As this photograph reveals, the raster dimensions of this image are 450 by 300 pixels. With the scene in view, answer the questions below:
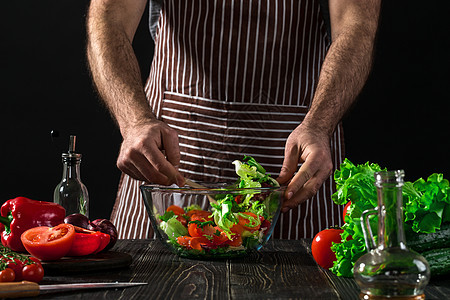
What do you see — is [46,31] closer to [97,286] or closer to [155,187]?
[155,187]

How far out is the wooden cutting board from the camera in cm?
121

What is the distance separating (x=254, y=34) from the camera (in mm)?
2037

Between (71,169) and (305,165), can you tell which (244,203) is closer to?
(305,165)

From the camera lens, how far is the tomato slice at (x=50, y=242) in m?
1.24

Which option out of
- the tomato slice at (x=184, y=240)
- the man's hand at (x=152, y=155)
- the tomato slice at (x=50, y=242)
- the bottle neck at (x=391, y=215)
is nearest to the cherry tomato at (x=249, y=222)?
the tomato slice at (x=184, y=240)

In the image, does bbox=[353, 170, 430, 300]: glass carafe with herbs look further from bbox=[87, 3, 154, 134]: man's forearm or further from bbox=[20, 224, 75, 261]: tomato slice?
bbox=[87, 3, 154, 134]: man's forearm

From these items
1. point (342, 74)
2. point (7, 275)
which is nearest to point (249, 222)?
point (7, 275)

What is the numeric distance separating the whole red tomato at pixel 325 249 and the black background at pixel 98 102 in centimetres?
165

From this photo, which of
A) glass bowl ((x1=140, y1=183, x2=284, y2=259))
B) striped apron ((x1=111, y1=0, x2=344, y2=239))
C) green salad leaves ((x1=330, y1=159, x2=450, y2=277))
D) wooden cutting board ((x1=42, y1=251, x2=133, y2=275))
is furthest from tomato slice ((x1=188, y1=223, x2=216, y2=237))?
striped apron ((x1=111, y1=0, x2=344, y2=239))

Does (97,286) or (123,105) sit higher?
(123,105)

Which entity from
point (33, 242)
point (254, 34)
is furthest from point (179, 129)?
point (33, 242)

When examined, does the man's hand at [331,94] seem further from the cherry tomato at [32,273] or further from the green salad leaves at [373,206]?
the cherry tomato at [32,273]

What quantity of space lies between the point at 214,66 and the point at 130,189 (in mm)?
468

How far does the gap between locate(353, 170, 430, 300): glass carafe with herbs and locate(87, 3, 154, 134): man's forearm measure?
0.86m
